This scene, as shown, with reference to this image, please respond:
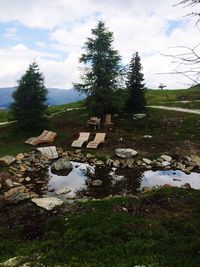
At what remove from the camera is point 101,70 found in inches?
Result: 1548

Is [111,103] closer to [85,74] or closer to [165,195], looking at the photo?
[85,74]

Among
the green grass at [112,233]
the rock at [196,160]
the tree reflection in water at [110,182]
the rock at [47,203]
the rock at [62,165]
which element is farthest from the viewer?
the rock at [196,160]

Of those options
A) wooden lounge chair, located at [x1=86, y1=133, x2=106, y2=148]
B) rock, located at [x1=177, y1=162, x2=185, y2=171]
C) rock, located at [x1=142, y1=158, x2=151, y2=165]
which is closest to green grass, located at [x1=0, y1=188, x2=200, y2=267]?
rock, located at [x1=177, y1=162, x2=185, y2=171]

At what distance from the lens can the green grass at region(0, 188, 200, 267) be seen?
13.5 meters

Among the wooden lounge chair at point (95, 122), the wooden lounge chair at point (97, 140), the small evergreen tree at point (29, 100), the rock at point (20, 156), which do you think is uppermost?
the small evergreen tree at point (29, 100)

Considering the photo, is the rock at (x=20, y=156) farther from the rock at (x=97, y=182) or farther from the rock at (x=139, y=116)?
the rock at (x=139, y=116)

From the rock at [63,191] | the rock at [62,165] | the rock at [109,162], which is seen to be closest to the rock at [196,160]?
the rock at [109,162]

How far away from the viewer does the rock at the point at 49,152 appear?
3093cm

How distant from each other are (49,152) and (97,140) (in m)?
4.94

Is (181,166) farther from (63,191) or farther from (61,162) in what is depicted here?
(63,191)

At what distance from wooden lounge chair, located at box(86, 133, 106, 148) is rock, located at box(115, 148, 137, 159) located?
8.09 ft

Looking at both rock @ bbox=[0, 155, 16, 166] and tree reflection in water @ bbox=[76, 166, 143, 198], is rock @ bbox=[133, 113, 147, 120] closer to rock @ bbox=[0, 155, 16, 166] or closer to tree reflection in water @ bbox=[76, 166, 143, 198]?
tree reflection in water @ bbox=[76, 166, 143, 198]

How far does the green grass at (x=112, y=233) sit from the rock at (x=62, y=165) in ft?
30.8

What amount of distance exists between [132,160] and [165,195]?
406 inches
